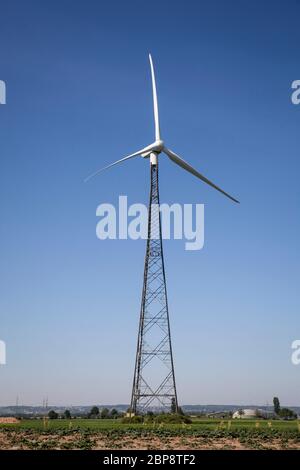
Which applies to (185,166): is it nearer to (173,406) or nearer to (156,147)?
(156,147)

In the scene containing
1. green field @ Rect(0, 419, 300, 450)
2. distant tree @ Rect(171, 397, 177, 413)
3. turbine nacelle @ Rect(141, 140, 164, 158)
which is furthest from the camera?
turbine nacelle @ Rect(141, 140, 164, 158)

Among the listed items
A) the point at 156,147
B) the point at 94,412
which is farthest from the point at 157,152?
the point at 94,412

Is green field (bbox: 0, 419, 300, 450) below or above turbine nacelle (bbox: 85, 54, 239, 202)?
below

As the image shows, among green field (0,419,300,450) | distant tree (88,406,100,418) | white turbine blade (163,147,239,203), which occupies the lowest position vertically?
distant tree (88,406,100,418)

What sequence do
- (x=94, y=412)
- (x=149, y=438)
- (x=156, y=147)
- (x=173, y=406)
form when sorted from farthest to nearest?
(x=94, y=412)
(x=156, y=147)
(x=173, y=406)
(x=149, y=438)

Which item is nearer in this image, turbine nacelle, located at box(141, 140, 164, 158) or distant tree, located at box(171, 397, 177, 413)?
distant tree, located at box(171, 397, 177, 413)

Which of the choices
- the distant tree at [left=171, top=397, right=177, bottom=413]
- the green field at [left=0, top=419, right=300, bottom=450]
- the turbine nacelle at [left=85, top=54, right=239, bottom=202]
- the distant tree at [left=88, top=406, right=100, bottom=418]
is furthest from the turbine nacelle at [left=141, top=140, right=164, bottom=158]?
the distant tree at [left=88, top=406, right=100, bottom=418]

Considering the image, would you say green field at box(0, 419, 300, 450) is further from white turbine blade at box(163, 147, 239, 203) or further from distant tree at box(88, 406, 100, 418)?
distant tree at box(88, 406, 100, 418)

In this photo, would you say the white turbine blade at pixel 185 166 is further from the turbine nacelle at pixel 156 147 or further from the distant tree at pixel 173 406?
the distant tree at pixel 173 406

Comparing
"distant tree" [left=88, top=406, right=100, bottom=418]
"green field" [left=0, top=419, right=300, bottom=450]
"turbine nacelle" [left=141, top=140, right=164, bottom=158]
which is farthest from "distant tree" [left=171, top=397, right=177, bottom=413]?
"distant tree" [left=88, top=406, right=100, bottom=418]

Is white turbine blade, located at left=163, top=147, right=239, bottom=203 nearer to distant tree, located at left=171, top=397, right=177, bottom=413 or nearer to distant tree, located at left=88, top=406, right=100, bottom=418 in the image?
distant tree, located at left=171, top=397, right=177, bottom=413

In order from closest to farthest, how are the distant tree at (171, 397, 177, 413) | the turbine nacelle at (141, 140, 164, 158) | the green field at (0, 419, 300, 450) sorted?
the green field at (0, 419, 300, 450)
the distant tree at (171, 397, 177, 413)
the turbine nacelle at (141, 140, 164, 158)
